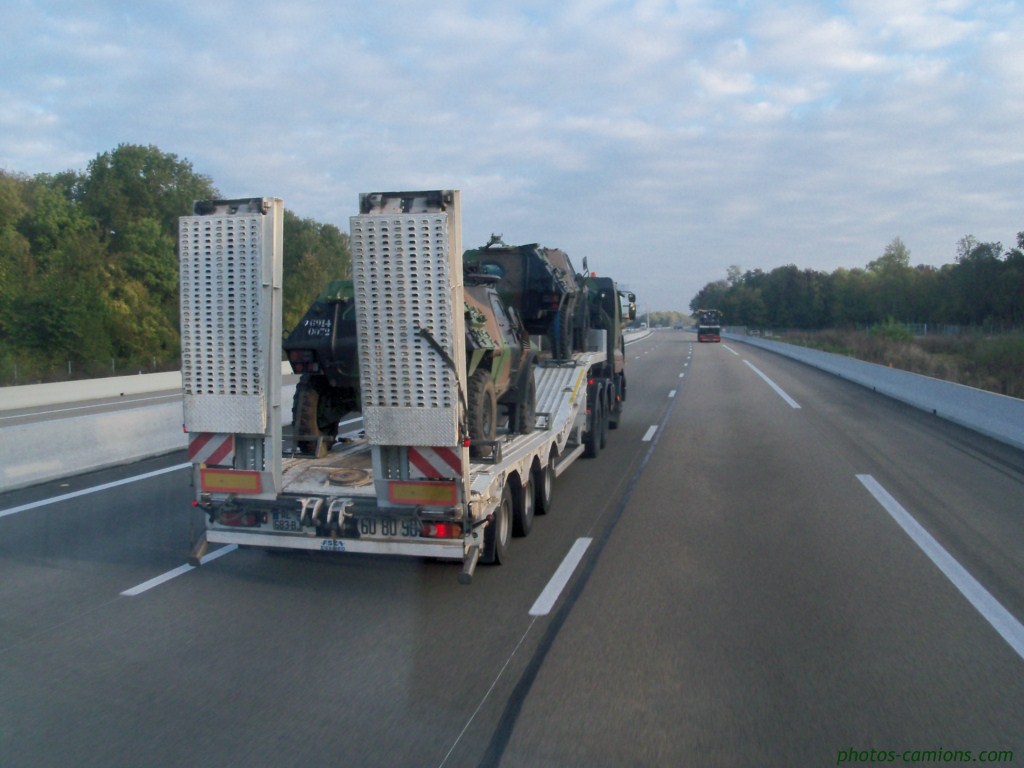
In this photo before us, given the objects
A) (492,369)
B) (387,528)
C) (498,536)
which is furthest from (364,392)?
(492,369)

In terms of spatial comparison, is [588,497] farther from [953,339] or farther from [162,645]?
[953,339]

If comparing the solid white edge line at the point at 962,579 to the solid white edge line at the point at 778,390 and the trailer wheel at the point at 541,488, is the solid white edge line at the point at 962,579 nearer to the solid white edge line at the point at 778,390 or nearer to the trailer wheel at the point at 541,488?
the trailer wheel at the point at 541,488

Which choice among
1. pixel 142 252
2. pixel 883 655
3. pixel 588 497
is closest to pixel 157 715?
pixel 883 655

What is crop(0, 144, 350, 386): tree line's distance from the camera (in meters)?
44.3

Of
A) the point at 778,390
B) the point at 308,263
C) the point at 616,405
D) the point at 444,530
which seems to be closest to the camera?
the point at 444,530

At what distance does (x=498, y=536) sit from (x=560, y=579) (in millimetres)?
662

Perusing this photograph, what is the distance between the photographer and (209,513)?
757 centimetres

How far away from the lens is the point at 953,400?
20.4 meters

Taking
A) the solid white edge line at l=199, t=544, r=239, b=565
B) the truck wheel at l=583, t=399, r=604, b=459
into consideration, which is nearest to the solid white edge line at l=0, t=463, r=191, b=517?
the solid white edge line at l=199, t=544, r=239, b=565

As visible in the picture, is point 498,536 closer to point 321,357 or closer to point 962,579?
point 321,357

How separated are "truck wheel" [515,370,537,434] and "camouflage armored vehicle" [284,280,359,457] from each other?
2.00 m

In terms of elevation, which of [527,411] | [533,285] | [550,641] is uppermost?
[533,285]

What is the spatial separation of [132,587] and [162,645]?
1583mm

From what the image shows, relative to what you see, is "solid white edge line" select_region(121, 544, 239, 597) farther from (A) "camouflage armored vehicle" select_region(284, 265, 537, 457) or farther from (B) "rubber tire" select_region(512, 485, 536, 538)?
(B) "rubber tire" select_region(512, 485, 536, 538)
